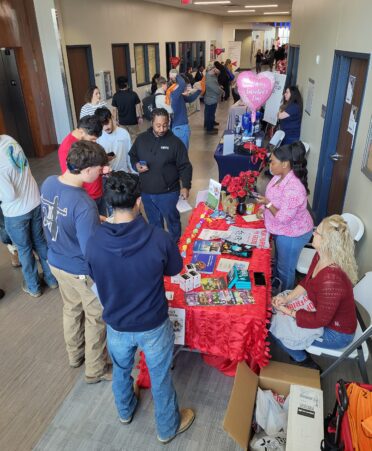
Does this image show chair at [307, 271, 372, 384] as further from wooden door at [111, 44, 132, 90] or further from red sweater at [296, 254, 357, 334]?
wooden door at [111, 44, 132, 90]

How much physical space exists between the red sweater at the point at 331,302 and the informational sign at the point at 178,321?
26.7 inches

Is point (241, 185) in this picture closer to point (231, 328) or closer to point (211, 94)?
point (231, 328)

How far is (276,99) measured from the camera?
253 inches

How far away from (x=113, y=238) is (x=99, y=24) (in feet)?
26.8

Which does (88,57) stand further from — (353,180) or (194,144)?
(353,180)

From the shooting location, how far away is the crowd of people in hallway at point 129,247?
1.59 m

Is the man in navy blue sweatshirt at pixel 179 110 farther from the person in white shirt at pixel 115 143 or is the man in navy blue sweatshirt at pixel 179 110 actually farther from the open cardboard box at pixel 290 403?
the open cardboard box at pixel 290 403

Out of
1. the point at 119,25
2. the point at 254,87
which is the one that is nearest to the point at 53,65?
the point at 119,25

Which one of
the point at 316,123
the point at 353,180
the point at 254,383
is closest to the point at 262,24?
the point at 316,123

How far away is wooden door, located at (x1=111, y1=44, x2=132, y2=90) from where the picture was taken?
9.19 metres

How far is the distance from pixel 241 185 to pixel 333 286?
53.4 inches

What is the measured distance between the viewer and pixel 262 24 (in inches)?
891

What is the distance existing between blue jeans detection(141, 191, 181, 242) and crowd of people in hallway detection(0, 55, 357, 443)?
0.4 inches

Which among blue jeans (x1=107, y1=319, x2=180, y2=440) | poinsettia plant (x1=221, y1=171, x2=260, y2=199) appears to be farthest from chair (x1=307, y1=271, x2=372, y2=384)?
poinsettia plant (x1=221, y1=171, x2=260, y2=199)
